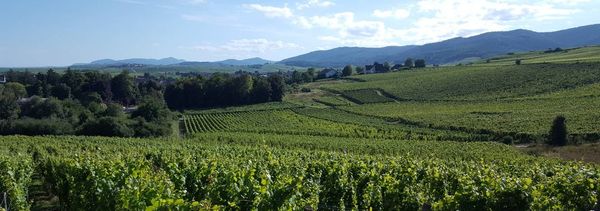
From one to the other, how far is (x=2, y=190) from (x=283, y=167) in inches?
394

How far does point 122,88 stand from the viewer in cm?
10244

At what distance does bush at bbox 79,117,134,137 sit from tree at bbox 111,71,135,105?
39.5 m

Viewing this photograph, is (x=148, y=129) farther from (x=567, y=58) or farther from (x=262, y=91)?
(x=567, y=58)

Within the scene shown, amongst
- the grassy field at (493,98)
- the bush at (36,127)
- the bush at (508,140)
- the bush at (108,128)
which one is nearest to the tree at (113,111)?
the bush at (36,127)

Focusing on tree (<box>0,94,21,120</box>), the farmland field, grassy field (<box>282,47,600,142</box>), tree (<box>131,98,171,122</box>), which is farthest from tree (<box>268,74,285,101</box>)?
tree (<box>0,94,21,120</box>)

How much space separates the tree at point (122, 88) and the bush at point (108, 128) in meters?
39.5

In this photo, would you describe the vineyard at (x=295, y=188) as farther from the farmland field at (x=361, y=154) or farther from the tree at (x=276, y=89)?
the tree at (x=276, y=89)

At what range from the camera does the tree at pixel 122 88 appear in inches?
4028

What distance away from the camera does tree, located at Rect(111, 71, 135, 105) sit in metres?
102

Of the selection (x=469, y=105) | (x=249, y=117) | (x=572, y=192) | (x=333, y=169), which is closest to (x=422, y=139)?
(x=469, y=105)

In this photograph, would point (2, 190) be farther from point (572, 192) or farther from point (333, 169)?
point (572, 192)

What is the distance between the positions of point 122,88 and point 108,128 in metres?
42.8

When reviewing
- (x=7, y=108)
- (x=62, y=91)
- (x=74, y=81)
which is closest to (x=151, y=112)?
(x=7, y=108)

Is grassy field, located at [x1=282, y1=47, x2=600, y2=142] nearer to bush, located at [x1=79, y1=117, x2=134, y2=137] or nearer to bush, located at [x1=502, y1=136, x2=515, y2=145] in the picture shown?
bush, located at [x1=502, y1=136, x2=515, y2=145]
